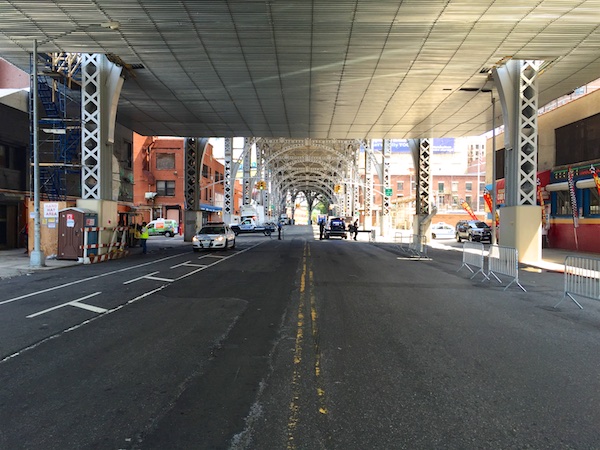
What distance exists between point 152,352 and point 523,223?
57.1ft

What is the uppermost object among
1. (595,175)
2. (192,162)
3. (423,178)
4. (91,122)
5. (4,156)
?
(192,162)

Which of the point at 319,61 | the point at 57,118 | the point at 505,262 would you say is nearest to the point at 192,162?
the point at 57,118

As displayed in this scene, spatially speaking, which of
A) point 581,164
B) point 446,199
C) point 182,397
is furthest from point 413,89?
point 446,199

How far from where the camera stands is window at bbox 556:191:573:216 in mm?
28062

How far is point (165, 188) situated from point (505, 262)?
45959mm

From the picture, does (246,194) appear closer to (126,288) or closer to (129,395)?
(126,288)

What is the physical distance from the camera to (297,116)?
92.9ft

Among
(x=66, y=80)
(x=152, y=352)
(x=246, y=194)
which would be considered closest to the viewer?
(x=152, y=352)

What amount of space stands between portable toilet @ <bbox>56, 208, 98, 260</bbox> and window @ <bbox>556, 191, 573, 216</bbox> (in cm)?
2617

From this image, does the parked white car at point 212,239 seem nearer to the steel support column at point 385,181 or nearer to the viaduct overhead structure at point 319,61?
the viaduct overhead structure at point 319,61

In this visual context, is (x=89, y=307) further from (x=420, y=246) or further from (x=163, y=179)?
(x=163, y=179)

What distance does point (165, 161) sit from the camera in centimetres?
5406

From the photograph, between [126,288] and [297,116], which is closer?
[126,288]

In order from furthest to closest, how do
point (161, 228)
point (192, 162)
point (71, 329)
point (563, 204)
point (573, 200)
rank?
point (161, 228)
point (192, 162)
point (563, 204)
point (573, 200)
point (71, 329)
